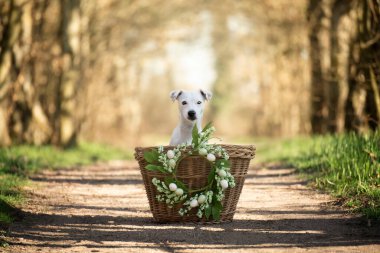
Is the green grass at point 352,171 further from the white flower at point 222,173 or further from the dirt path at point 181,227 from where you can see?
the white flower at point 222,173

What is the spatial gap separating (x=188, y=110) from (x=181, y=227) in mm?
2026

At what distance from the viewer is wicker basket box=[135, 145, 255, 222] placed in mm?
6422

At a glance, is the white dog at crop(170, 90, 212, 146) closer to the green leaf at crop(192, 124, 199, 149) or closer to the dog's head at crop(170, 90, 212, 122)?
the dog's head at crop(170, 90, 212, 122)

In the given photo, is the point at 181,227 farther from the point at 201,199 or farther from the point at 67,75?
the point at 67,75

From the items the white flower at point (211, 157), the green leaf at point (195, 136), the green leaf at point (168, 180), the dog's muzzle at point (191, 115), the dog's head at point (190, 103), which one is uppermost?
the dog's head at point (190, 103)

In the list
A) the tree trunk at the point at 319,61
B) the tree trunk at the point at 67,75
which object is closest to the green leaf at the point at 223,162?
the tree trunk at the point at 67,75

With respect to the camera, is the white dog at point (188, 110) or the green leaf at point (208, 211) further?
the white dog at point (188, 110)

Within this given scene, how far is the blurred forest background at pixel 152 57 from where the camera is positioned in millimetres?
14969

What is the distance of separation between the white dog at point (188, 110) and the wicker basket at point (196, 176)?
1.43m

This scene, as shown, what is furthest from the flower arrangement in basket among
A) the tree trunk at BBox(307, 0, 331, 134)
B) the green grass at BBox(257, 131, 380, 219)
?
the tree trunk at BBox(307, 0, 331, 134)

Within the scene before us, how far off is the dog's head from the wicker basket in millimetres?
1415

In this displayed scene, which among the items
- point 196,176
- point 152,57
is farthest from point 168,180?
point 152,57

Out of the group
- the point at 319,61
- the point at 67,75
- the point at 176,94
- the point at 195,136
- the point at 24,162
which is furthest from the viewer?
the point at 319,61

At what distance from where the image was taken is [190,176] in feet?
21.1
